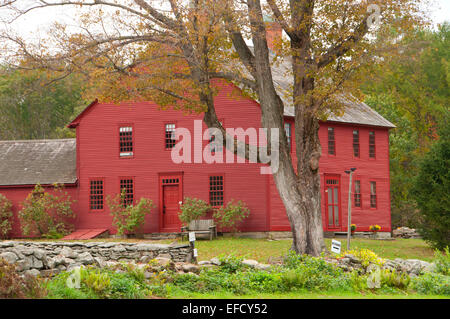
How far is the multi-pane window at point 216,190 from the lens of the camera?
74.7 ft

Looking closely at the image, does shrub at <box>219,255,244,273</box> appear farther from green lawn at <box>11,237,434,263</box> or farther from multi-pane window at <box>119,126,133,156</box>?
multi-pane window at <box>119,126,133,156</box>

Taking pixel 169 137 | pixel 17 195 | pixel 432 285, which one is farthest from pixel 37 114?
pixel 432 285

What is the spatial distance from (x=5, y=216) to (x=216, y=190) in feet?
31.7

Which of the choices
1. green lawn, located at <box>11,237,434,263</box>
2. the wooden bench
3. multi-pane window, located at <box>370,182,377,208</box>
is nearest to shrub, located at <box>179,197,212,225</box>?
the wooden bench

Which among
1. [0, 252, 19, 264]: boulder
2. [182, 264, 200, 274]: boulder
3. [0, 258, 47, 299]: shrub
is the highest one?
[0, 252, 19, 264]: boulder

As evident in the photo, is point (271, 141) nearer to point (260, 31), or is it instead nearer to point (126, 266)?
point (260, 31)

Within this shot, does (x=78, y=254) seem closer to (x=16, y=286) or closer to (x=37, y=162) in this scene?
(x=16, y=286)

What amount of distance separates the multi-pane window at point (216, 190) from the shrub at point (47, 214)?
6.26 metres

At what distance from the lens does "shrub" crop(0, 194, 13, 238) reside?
23.7m

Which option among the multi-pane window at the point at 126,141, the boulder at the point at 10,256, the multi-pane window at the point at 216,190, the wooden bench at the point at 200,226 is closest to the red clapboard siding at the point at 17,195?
the multi-pane window at the point at 126,141

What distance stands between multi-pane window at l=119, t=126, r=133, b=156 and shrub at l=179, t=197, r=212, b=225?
12.3 feet

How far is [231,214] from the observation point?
21.5 metres

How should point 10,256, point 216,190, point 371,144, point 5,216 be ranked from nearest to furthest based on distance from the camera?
1. point 10,256
2. point 216,190
3. point 5,216
4. point 371,144
